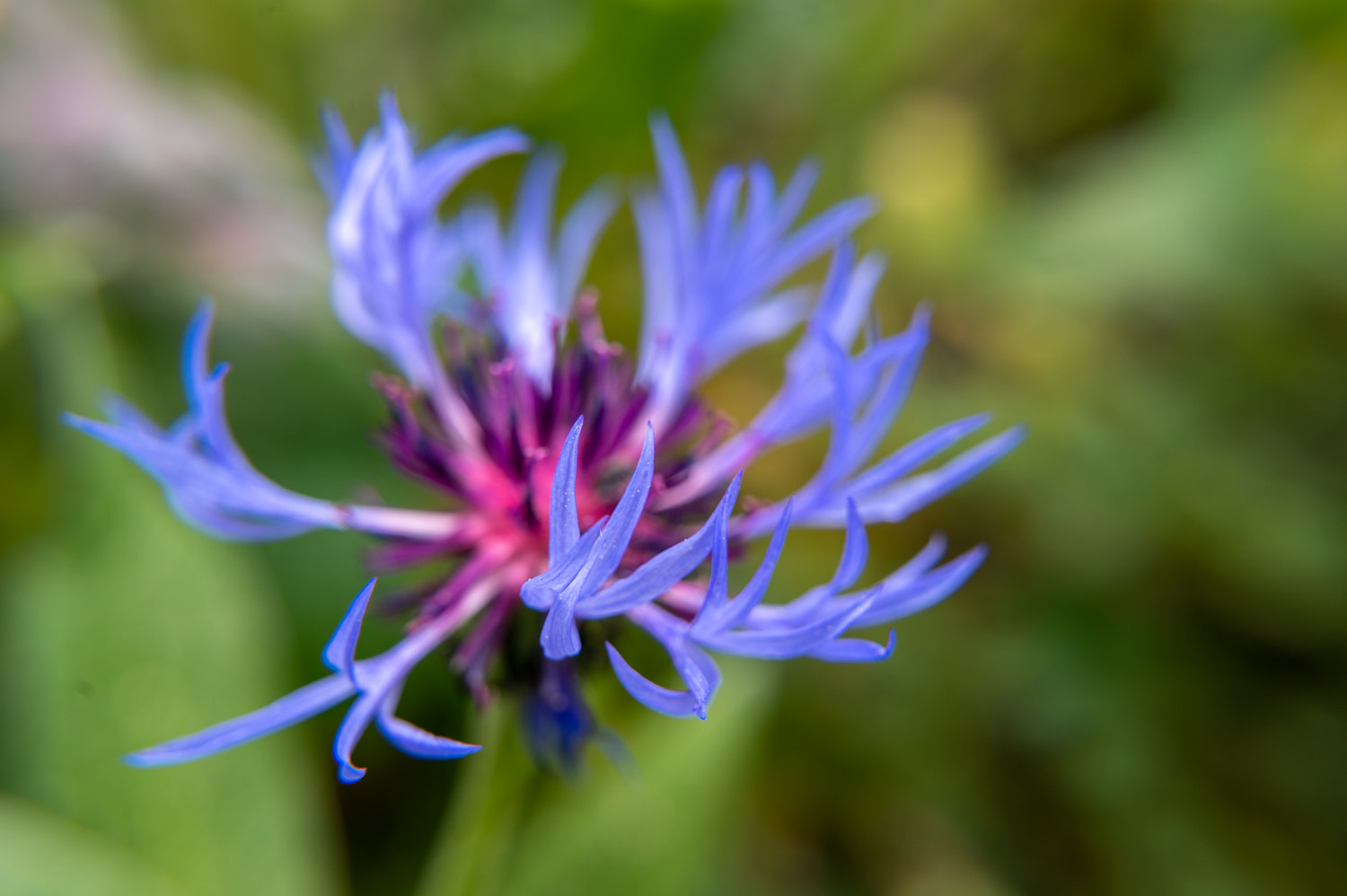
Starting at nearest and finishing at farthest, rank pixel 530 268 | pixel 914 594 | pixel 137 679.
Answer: pixel 914 594 → pixel 137 679 → pixel 530 268

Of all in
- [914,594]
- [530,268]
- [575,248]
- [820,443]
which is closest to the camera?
[914,594]

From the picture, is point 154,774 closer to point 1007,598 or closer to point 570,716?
point 570,716

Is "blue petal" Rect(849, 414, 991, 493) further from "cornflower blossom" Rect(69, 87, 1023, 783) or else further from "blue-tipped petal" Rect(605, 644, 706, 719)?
"blue-tipped petal" Rect(605, 644, 706, 719)

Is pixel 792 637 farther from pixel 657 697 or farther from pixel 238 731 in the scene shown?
pixel 238 731

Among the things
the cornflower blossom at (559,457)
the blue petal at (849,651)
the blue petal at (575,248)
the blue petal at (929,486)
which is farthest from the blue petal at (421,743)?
the blue petal at (575,248)

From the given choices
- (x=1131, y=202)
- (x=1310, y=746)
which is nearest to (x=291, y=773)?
(x=1310, y=746)

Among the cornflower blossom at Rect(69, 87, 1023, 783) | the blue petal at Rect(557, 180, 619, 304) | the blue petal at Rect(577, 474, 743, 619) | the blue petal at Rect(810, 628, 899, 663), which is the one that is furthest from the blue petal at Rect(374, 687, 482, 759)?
the blue petal at Rect(557, 180, 619, 304)

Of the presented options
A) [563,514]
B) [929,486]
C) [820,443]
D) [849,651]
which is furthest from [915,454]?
[820,443]
